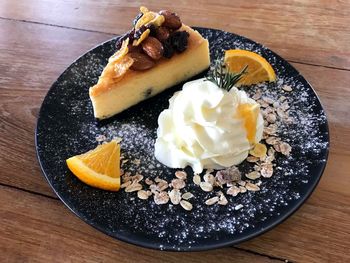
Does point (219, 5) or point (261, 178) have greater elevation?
point (219, 5)

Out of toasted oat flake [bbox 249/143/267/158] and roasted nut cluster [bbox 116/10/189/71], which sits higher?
roasted nut cluster [bbox 116/10/189/71]

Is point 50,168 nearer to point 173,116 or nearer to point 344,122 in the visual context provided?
point 173,116

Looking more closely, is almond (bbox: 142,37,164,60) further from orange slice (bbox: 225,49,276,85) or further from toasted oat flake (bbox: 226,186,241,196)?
toasted oat flake (bbox: 226,186,241,196)

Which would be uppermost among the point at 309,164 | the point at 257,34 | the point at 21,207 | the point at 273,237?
the point at 257,34

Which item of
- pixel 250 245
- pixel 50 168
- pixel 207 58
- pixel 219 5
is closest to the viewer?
pixel 250 245

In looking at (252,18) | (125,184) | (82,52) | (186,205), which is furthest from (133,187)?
(252,18)

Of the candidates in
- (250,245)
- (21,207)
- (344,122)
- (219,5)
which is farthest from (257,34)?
(21,207)

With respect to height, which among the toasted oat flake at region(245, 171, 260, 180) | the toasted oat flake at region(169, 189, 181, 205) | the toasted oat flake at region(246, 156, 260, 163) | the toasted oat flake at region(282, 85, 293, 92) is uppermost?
the toasted oat flake at region(282, 85, 293, 92)

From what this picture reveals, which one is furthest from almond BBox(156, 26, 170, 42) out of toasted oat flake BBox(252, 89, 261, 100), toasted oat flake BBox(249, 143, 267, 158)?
toasted oat flake BBox(249, 143, 267, 158)
